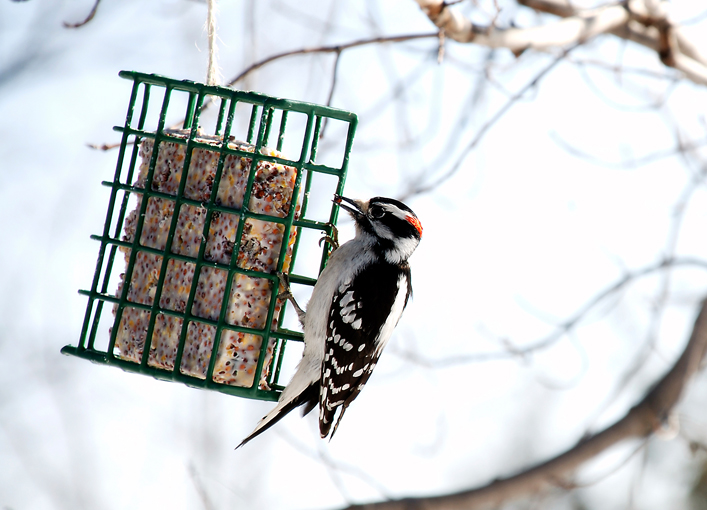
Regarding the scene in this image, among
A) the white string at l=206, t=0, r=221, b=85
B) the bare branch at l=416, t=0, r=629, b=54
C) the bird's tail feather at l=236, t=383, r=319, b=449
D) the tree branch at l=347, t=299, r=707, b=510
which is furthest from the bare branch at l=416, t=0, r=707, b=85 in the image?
the bird's tail feather at l=236, t=383, r=319, b=449

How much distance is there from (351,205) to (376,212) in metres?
0.15

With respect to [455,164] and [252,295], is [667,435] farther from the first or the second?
[252,295]

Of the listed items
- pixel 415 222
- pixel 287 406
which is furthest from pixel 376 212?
pixel 287 406

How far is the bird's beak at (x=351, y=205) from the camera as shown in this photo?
3449 millimetres

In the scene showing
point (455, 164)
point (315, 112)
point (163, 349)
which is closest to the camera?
point (315, 112)

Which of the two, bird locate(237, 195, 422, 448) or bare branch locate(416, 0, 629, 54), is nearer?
bare branch locate(416, 0, 629, 54)

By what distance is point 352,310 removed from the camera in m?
3.54

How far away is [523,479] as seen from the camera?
3984 mm

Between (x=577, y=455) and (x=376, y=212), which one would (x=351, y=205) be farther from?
(x=577, y=455)

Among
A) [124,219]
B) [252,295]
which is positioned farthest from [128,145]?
[252,295]

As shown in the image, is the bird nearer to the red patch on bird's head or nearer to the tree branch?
the red patch on bird's head

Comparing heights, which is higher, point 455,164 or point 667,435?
point 455,164

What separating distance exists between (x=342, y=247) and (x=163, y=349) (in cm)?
108

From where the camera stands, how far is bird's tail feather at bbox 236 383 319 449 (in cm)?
360
